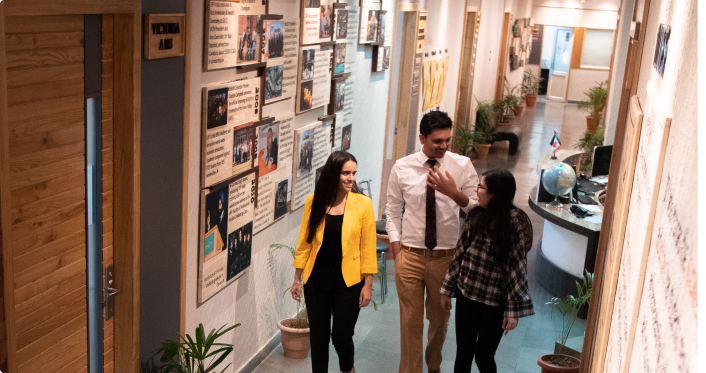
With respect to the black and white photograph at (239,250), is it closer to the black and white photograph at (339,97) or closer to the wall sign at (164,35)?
the wall sign at (164,35)

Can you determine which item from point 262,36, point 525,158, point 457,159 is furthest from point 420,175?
point 525,158

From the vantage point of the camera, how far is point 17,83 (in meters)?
2.57

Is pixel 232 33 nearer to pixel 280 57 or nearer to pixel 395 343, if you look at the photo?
pixel 280 57

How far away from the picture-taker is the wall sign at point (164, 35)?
10.4 ft

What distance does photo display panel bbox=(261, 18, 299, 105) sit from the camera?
4.42m

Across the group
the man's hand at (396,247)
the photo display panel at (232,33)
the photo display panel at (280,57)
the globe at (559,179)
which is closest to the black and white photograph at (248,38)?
the photo display panel at (232,33)

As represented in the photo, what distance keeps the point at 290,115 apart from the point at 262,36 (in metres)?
0.79

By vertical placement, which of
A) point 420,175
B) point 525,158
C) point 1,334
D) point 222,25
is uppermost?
point 222,25

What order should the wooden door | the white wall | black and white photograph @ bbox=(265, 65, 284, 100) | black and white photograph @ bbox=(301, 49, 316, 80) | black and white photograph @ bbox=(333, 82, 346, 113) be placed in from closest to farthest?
the wooden door, the white wall, black and white photograph @ bbox=(265, 65, 284, 100), black and white photograph @ bbox=(301, 49, 316, 80), black and white photograph @ bbox=(333, 82, 346, 113)

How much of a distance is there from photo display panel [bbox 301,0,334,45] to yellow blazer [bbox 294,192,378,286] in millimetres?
1394

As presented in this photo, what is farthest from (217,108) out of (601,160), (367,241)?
(601,160)

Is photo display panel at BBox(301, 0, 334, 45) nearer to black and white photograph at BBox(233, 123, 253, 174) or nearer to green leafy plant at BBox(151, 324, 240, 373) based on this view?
black and white photograph at BBox(233, 123, 253, 174)

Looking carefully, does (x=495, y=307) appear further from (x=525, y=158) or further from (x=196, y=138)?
(x=525, y=158)

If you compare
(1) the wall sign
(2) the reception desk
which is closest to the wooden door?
(1) the wall sign
